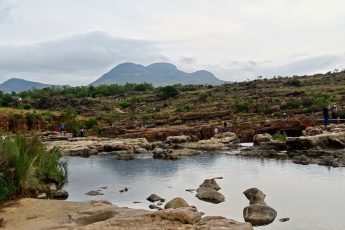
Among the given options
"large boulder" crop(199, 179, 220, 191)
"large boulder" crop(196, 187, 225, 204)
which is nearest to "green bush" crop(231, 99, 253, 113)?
"large boulder" crop(199, 179, 220, 191)

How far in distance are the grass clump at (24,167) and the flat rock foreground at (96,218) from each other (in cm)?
125

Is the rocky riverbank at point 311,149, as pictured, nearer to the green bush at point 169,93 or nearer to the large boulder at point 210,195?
the large boulder at point 210,195

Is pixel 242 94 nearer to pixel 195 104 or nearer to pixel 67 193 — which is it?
pixel 195 104

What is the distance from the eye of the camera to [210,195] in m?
24.2

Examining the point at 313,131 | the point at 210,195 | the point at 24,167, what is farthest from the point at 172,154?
the point at 24,167

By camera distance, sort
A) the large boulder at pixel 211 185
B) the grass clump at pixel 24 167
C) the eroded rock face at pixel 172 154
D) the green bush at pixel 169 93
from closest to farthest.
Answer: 1. the grass clump at pixel 24 167
2. the large boulder at pixel 211 185
3. the eroded rock face at pixel 172 154
4. the green bush at pixel 169 93

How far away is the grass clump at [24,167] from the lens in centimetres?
2077

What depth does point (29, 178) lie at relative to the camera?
22.5 m

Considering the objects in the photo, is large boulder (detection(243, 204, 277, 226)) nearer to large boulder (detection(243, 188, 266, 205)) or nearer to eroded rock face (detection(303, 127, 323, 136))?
large boulder (detection(243, 188, 266, 205))

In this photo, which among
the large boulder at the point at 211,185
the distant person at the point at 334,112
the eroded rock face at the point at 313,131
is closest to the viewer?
the large boulder at the point at 211,185

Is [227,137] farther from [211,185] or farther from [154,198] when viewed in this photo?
[154,198]

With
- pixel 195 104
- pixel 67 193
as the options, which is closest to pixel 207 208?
pixel 67 193

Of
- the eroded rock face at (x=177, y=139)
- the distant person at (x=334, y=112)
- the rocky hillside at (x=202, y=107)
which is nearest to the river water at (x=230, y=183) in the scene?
the eroded rock face at (x=177, y=139)

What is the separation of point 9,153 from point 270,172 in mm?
18072
